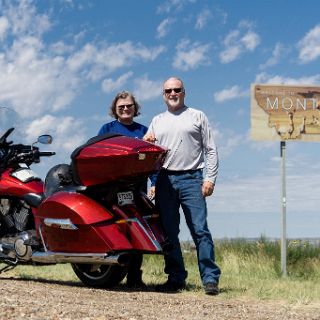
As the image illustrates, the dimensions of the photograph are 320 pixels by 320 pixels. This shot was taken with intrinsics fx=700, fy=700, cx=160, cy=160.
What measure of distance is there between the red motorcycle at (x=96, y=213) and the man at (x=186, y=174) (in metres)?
0.22

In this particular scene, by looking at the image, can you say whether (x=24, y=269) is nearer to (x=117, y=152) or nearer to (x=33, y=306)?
(x=117, y=152)

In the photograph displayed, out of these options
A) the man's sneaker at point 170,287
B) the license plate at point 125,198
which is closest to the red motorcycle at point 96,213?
the license plate at point 125,198

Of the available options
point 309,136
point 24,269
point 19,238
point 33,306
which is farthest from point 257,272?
point 33,306

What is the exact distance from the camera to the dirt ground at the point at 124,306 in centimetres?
486

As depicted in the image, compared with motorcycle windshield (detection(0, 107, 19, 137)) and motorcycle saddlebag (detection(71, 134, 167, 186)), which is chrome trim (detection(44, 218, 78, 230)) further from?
motorcycle windshield (detection(0, 107, 19, 137))

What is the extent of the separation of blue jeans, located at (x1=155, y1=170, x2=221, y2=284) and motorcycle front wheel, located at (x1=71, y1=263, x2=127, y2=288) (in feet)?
1.76

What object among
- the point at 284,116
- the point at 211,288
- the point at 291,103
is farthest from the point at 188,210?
the point at 291,103

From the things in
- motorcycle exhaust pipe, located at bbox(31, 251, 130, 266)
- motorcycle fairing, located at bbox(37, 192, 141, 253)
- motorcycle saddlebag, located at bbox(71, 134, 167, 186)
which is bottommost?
motorcycle exhaust pipe, located at bbox(31, 251, 130, 266)

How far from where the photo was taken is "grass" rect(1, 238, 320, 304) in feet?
23.5

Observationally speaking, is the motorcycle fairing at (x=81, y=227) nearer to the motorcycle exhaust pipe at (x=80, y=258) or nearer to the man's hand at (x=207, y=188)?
the motorcycle exhaust pipe at (x=80, y=258)

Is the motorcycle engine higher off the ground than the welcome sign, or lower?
lower

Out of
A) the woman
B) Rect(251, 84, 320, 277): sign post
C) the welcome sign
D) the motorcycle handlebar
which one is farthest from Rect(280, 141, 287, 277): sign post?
the motorcycle handlebar

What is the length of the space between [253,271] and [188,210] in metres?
3.44

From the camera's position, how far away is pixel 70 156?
21.9 ft
